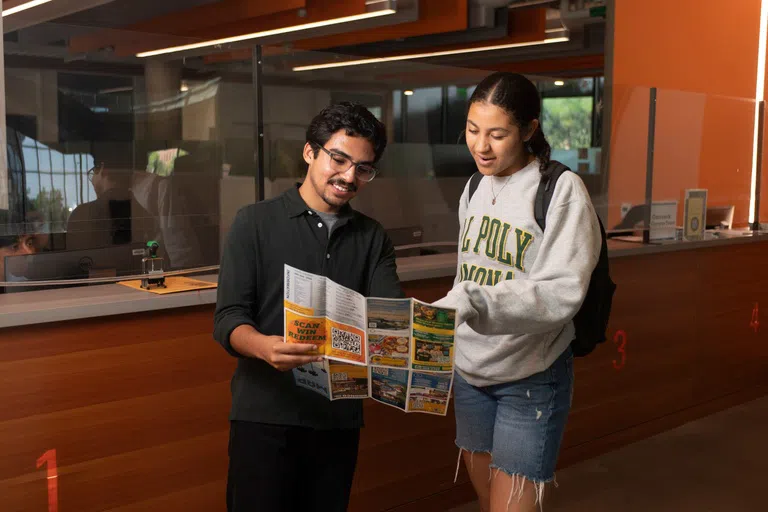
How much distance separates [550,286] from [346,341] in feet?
1.71

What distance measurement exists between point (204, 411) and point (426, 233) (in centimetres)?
132

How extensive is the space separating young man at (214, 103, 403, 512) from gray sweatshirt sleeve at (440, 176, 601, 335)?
0.70 ft

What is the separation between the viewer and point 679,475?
3.81m

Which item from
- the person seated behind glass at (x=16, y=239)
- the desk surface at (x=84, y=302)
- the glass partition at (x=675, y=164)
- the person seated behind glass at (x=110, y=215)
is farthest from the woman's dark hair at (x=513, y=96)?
the glass partition at (x=675, y=164)

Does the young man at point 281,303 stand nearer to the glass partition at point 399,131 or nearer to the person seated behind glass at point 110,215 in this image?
the person seated behind glass at point 110,215

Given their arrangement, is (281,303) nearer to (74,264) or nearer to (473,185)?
(473,185)

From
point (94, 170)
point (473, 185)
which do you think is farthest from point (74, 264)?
point (473, 185)

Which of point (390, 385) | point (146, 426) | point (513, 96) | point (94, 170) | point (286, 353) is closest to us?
point (286, 353)

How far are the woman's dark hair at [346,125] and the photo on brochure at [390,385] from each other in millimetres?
494

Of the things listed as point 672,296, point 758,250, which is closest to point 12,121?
point 672,296

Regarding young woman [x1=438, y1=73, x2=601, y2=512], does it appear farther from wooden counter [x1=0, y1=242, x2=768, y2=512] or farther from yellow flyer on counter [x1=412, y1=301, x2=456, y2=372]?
wooden counter [x1=0, y1=242, x2=768, y2=512]

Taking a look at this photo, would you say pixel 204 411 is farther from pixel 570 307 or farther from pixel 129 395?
pixel 570 307

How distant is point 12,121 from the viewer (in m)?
2.50

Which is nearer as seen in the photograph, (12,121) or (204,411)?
(12,121)
